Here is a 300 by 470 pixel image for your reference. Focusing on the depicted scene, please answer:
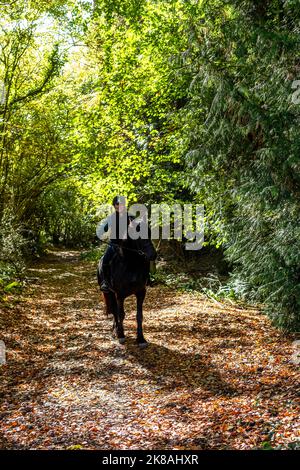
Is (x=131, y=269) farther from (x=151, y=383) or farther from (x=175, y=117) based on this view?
(x=175, y=117)

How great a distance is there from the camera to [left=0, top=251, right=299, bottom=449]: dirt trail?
4.41 meters

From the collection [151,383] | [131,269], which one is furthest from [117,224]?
[151,383]

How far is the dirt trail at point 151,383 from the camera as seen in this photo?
441 cm

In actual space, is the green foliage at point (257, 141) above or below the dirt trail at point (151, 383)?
above

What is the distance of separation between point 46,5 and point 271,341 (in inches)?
434

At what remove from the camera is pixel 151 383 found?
6016mm

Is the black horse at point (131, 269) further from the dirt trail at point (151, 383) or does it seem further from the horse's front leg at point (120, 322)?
the dirt trail at point (151, 383)

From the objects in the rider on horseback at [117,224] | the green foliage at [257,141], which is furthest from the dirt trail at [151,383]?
the rider on horseback at [117,224]

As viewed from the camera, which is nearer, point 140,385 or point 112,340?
point 140,385

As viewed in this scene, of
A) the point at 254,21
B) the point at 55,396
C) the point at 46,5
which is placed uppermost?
the point at 46,5

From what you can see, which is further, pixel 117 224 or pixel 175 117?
A: pixel 175 117
